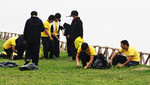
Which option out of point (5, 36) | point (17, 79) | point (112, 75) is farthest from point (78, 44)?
point (5, 36)

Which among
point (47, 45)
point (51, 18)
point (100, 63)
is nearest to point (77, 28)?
point (51, 18)

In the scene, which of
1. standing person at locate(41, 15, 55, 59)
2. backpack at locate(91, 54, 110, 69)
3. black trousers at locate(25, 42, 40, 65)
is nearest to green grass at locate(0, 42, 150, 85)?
backpack at locate(91, 54, 110, 69)

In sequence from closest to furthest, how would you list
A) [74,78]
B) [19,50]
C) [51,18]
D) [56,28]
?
[74,78]
[51,18]
[19,50]
[56,28]

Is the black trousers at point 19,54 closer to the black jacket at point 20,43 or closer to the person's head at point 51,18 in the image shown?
the black jacket at point 20,43

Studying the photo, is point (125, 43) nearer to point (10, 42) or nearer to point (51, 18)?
point (51, 18)

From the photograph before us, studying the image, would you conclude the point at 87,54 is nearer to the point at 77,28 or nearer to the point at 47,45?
the point at 77,28

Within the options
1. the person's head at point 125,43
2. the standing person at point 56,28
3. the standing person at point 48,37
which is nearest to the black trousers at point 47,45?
the standing person at point 48,37

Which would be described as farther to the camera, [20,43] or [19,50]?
[19,50]

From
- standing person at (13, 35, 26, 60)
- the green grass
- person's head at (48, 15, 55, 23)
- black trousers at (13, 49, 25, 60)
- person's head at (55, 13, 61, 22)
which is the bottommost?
the green grass

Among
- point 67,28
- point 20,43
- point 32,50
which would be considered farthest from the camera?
point 67,28

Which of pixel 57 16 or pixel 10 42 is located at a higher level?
pixel 57 16

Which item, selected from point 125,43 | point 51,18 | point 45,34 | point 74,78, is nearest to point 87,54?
point 125,43

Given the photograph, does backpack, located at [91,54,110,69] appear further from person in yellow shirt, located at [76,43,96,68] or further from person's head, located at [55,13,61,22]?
person's head, located at [55,13,61,22]

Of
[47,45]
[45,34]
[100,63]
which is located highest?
[45,34]
